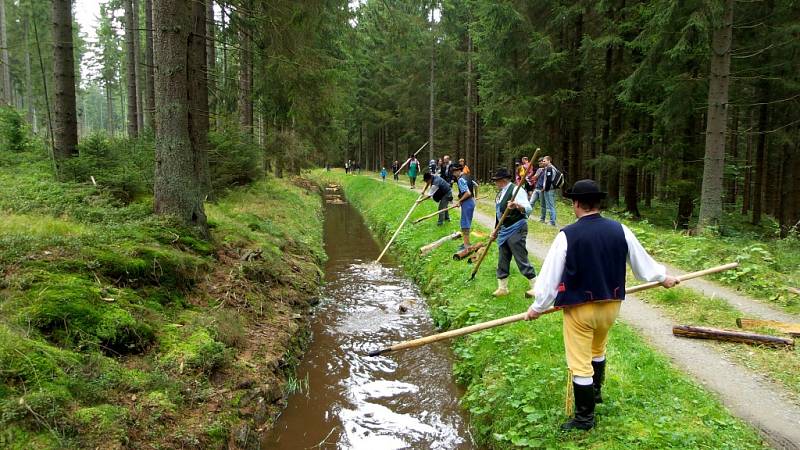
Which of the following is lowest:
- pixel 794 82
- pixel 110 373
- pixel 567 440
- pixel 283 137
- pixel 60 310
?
pixel 567 440

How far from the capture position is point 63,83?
10.0 meters

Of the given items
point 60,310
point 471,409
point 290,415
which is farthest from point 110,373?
point 471,409

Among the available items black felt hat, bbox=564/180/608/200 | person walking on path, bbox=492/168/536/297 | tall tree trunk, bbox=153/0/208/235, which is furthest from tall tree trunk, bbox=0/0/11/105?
black felt hat, bbox=564/180/608/200

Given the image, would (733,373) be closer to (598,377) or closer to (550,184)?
(598,377)

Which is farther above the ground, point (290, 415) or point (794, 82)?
point (794, 82)

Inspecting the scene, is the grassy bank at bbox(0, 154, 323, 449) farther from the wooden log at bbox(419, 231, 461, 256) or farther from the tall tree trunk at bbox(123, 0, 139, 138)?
the tall tree trunk at bbox(123, 0, 139, 138)

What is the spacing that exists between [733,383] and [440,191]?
9.65m

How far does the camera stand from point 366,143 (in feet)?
202

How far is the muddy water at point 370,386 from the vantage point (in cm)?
547

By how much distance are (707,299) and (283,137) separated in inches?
688

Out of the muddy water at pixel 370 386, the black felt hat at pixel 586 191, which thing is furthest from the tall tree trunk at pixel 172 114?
the black felt hat at pixel 586 191

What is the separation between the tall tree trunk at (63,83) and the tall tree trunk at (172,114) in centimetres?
386

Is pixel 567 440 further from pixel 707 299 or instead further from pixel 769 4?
pixel 769 4

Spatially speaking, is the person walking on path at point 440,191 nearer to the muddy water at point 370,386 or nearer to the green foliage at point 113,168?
Answer: the muddy water at point 370,386
